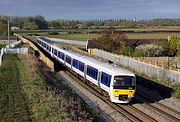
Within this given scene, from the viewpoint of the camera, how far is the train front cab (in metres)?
23.5

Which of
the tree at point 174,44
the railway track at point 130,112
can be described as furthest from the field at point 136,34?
the railway track at point 130,112

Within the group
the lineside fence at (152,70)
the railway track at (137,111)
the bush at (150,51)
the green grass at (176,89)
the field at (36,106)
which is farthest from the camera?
the bush at (150,51)

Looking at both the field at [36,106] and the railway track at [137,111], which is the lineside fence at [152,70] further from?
the field at [36,106]

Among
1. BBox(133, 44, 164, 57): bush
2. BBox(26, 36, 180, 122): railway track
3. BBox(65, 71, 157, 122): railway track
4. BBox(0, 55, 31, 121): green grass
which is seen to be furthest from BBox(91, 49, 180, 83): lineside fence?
BBox(0, 55, 31, 121): green grass

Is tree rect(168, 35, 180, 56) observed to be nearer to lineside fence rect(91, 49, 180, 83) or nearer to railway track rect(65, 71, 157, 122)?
lineside fence rect(91, 49, 180, 83)

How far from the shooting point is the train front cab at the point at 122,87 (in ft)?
77.0

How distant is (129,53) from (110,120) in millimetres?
33718

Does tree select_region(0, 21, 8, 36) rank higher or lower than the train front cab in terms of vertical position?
lower

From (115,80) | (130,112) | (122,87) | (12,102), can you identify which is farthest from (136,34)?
(12,102)

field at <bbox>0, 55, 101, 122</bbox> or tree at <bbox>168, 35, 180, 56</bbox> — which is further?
tree at <bbox>168, 35, 180, 56</bbox>

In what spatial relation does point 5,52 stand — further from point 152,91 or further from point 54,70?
point 152,91

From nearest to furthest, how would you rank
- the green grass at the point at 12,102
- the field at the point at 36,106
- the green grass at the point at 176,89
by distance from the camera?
the field at the point at 36,106 < the green grass at the point at 12,102 < the green grass at the point at 176,89

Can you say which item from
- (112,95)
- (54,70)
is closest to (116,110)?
(112,95)

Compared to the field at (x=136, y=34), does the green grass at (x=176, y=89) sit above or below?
above
